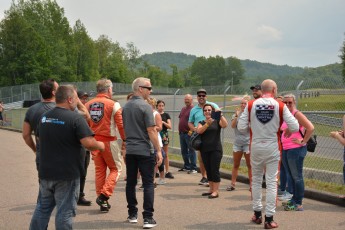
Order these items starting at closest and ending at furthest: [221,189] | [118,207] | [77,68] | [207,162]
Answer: [118,207]
[207,162]
[221,189]
[77,68]

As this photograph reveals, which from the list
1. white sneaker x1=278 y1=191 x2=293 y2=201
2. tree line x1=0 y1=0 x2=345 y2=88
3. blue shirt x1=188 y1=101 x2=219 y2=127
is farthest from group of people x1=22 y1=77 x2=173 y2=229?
tree line x1=0 y1=0 x2=345 y2=88

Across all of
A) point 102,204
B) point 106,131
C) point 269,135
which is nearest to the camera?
point 269,135

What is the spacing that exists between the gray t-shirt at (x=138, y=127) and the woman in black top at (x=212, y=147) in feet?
6.36

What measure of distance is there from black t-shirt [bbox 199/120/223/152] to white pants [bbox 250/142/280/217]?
1799 millimetres

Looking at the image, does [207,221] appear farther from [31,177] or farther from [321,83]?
[31,177]

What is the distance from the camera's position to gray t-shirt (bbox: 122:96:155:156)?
609 cm

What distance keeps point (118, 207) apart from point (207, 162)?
6.02 ft

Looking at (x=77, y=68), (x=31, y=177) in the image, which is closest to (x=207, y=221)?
(x=31, y=177)

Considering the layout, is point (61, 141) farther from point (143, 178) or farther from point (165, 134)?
point (165, 134)

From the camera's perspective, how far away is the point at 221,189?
8836mm

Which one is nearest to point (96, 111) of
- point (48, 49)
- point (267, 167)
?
point (267, 167)

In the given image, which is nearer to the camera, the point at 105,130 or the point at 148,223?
the point at 148,223

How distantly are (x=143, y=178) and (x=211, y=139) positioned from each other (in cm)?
220

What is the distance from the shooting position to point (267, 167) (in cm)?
602
